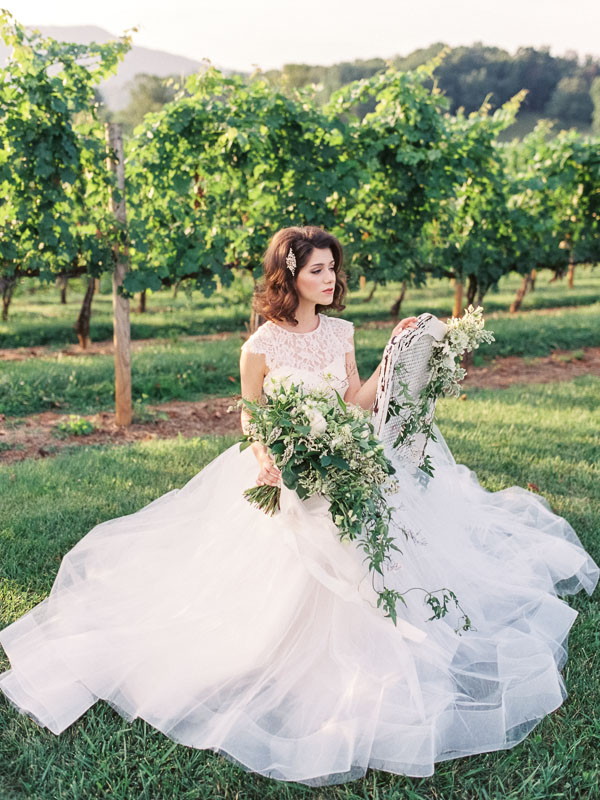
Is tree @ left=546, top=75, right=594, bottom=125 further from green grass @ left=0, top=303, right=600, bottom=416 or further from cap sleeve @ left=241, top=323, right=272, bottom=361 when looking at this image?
cap sleeve @ left=241, top=323, right=272, bottom=361

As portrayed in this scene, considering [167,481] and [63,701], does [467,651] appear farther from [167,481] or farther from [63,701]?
[167,481]

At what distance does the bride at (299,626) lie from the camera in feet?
8.19

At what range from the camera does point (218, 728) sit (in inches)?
98.0

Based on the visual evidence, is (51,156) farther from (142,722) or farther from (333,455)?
(142,722)

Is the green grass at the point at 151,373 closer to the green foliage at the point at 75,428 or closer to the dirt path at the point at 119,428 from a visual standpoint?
the dirt path at the point at 119,428

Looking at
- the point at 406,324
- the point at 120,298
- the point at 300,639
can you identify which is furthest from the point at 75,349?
the point at 300,639

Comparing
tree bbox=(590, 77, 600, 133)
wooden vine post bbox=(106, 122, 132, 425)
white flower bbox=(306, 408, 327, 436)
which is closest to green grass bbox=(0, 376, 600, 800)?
wooden vine post bbox=(106, 122, 132, 425)

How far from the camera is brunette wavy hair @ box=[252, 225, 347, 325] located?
3.20m

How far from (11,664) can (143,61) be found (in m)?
153

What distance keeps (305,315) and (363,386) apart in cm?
47

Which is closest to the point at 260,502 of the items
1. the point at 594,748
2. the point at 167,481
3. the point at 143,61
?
the point at 594,748

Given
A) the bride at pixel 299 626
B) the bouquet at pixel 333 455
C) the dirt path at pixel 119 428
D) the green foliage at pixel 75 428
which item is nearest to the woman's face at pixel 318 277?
the bride at pixel 299 626

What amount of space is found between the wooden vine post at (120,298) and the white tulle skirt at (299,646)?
3310mm

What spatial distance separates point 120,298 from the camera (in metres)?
6.39
